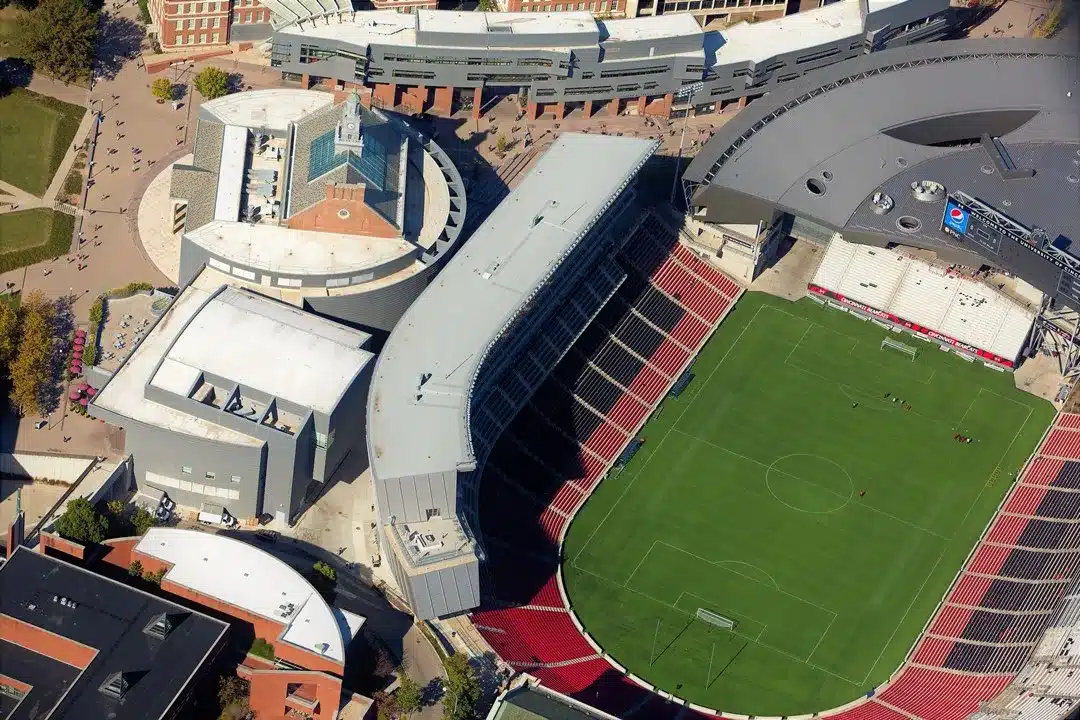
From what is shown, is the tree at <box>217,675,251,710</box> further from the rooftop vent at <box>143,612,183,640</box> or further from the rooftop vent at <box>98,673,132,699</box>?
the rooftop vent at <box>98,673,132,699</box>

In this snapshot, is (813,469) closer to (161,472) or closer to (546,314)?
(546,314)

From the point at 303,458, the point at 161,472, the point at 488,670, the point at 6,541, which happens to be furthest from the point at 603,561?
the point at 6,541

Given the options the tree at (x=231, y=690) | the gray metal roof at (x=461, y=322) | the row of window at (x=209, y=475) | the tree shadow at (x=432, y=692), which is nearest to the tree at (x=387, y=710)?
the tree shadow at (x=432, y=692)

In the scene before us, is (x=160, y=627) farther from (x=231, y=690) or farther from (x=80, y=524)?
(x=80, y=524)

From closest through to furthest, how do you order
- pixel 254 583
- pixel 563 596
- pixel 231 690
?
pixel 231 690 < pixel 254 583 < pixel 563 596

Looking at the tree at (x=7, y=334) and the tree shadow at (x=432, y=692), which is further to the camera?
the tree at (x=7, y=334)

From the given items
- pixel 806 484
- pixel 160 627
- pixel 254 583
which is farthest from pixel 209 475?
pixel 806 484

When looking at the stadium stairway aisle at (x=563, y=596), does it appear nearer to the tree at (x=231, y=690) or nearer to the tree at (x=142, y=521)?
the tree at (x=231, y=690)
